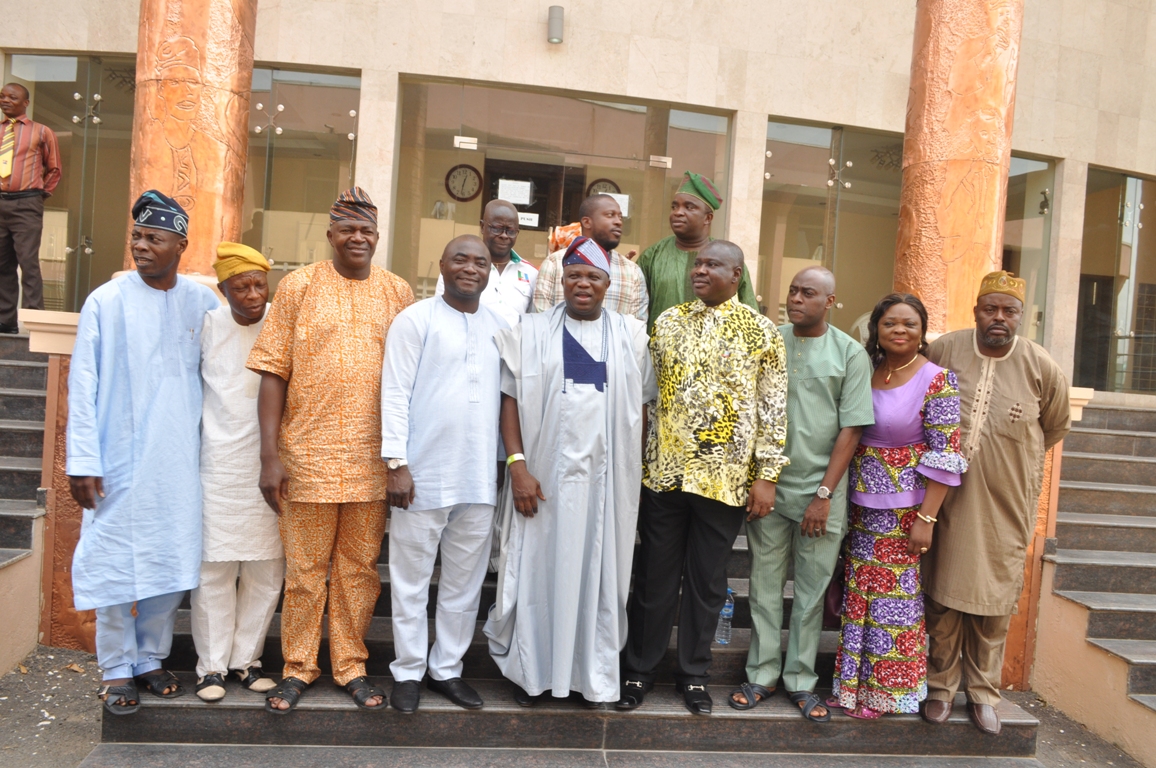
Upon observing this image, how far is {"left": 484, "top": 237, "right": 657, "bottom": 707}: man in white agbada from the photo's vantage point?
3.46 meters

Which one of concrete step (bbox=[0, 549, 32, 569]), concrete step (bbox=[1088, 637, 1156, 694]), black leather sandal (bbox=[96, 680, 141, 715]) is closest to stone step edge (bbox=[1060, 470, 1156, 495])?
concrete step (bbox=[1088, 637, 1156, 694])

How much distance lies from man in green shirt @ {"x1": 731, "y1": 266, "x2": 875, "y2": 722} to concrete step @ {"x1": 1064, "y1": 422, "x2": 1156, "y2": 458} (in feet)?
11.5

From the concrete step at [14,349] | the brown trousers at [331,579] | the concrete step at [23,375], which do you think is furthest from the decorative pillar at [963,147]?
the concrete step at [14,349]

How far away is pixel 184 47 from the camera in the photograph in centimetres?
486

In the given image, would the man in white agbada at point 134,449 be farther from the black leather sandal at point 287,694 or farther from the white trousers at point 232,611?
the black leather sandal at point 287,694

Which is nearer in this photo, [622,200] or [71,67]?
[71,67]

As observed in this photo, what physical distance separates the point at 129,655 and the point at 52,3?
22.8ft

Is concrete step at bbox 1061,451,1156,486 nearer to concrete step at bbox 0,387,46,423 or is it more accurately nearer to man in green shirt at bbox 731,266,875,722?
man in green shirt at bbox 731,266,875,722

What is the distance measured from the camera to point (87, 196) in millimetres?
8109

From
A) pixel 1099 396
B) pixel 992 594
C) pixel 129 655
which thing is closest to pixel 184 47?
pixel 129 655

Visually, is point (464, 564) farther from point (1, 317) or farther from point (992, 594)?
point (1, 317)

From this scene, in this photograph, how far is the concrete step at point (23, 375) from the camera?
555cm

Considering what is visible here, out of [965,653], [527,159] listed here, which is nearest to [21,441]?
[527,159]

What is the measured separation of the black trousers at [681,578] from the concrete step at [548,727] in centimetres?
23
